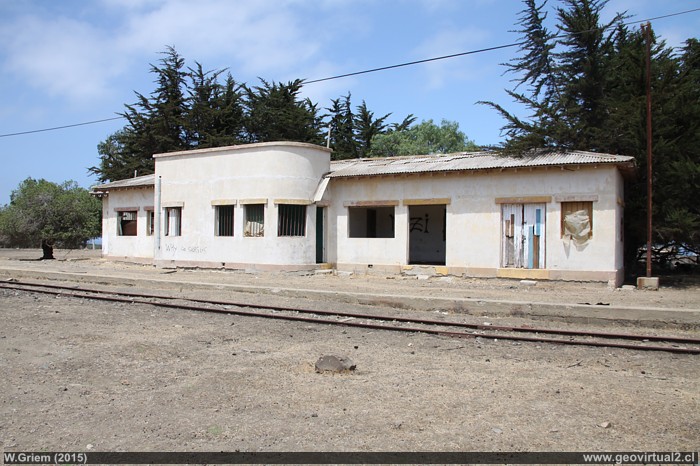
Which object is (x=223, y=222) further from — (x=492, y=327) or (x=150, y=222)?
(x=492, y=327)

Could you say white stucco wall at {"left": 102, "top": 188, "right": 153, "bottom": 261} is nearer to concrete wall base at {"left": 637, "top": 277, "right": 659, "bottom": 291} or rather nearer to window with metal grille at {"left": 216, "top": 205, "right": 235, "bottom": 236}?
window with metal grille at {"left": 216, "top": 205, "right": 235, "bottom": 236}

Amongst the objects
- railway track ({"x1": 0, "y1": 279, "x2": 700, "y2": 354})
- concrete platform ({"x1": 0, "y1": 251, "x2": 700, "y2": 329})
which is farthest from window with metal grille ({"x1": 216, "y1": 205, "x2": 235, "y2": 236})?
railway track ({"x1": 0, "y1": 279, "x2": 700, "y2": 354})

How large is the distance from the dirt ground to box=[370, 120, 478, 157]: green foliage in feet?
111

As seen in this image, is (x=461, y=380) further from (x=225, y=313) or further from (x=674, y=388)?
(x=225, y=313)

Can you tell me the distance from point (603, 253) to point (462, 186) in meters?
4.85

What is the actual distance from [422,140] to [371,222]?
72.7 ft

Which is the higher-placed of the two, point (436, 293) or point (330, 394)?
point (436, 293)

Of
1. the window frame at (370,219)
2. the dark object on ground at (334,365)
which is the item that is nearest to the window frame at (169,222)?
the window frame at (370,219)

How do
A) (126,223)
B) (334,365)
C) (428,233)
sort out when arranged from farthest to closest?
(126,223)
(428,233)
(334,365)

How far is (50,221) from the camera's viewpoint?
149 feet

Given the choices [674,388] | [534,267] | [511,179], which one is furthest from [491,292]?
[674,388]

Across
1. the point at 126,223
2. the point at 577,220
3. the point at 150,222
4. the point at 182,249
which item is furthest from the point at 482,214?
the point at 126,223

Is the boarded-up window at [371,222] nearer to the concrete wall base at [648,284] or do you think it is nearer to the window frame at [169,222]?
the window frame at [169,222]

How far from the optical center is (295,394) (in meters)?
6.00
